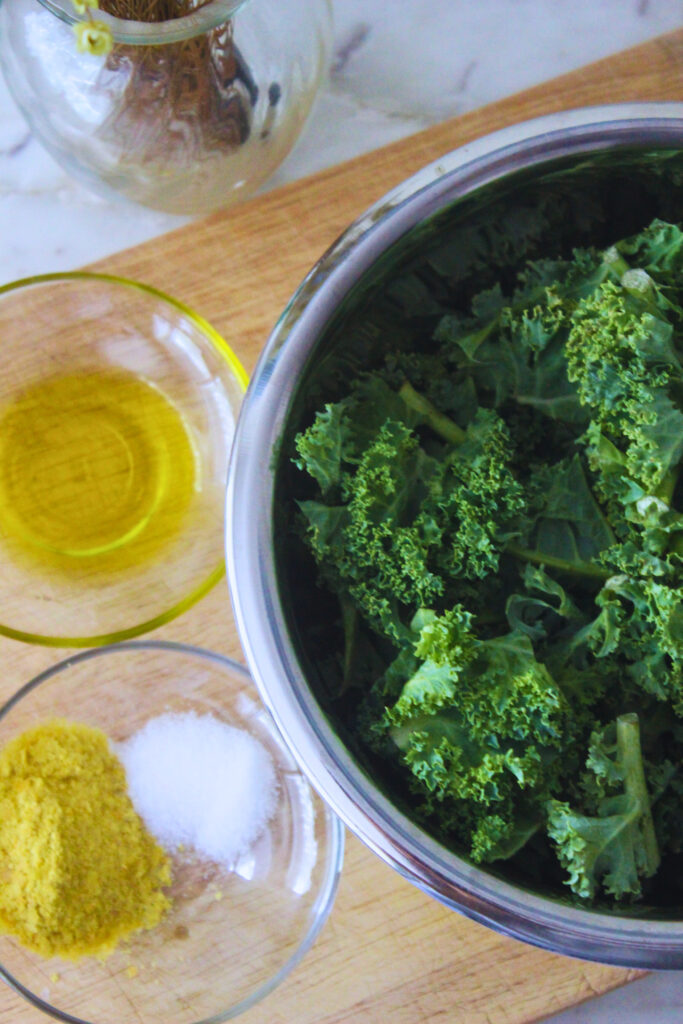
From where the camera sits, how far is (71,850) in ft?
4.42

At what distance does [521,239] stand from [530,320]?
15cm

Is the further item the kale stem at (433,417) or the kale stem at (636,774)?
the kale stem at (433,417)

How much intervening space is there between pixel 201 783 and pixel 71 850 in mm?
195

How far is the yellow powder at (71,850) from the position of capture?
1.34 metres

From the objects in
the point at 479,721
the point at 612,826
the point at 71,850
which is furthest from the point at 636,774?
the point at 71,850

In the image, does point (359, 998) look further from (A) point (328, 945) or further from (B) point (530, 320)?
(B) point (530, 320)

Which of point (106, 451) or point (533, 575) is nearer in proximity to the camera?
point (533, 575)

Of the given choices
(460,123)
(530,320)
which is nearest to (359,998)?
(530,320)

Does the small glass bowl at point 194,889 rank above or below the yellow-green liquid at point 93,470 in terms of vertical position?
below

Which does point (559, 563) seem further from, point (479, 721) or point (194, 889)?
point (194, 889)

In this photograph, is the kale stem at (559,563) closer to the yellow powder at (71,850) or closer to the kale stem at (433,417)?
the kale stem at (433,417)

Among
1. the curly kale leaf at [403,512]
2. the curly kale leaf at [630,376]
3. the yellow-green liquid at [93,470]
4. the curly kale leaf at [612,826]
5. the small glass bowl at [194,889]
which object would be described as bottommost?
the small glass bowl at [194,889]

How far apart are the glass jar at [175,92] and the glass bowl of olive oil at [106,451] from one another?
0.57 feet

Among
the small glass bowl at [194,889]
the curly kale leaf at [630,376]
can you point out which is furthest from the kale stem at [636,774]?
the small glass bowl at [194,889]
